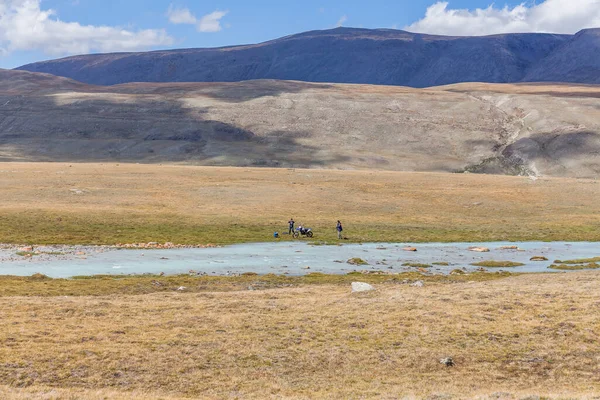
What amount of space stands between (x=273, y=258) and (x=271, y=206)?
35.2 m

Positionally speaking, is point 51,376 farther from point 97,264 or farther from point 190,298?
point 97,264

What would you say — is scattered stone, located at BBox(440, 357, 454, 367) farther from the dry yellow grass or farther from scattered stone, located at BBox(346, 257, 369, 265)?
scattered stone, located at BBox(346, 257, 369, 265)

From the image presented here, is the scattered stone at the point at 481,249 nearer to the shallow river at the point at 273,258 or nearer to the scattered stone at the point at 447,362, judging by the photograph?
the shallow river at the point at 273,258

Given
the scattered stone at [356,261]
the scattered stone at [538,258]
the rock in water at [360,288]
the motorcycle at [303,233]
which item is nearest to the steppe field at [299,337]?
the rock in water at [360,288]

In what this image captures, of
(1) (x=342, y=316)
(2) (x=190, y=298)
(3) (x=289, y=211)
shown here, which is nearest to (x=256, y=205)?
(3) (x=289, y=211)

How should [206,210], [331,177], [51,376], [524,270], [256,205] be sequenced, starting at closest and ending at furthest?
[51,376] < [524,270] < [206,210] < [256,205] < [331,177]

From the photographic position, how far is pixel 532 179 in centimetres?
12962

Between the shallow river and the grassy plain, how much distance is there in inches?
211

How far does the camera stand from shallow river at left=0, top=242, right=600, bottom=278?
54.5 m

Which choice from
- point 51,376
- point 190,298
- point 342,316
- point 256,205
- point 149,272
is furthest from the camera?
point 256,205

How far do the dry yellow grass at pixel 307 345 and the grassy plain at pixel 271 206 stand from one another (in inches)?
1397

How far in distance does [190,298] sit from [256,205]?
57679 mm

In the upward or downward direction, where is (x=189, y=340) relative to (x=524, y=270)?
upward

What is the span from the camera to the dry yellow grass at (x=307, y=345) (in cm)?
2505
